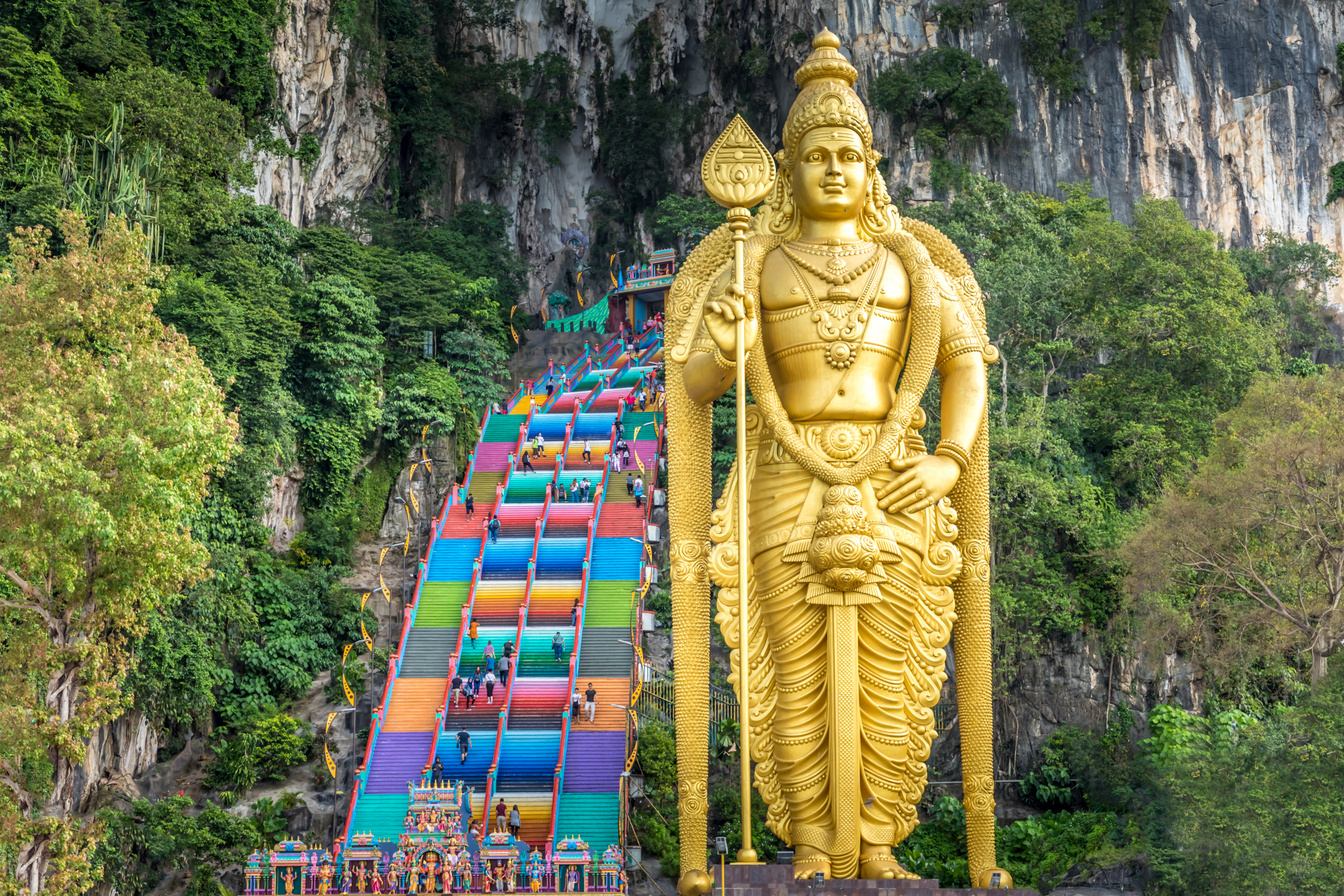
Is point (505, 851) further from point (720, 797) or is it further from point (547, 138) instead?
point (547, 138)

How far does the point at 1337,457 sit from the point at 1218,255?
28.4 feet

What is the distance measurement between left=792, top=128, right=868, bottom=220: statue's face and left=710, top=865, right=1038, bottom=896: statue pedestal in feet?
14.2

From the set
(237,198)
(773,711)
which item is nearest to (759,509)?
(773,711)

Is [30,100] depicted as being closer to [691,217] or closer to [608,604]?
[608,604]

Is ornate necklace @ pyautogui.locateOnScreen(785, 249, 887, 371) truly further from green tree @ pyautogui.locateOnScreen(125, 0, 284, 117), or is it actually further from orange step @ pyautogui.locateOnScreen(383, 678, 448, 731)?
green tree @ pyautogui.locateOnScreen(125, 0, 284, 117)

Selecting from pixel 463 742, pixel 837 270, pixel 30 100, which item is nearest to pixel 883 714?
pixel 837 270

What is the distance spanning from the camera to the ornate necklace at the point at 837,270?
9.28 meters

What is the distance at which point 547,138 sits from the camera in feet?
126

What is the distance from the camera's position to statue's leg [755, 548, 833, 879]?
887cm

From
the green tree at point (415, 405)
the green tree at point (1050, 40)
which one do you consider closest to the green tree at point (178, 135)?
the green tree at point (415, 405)

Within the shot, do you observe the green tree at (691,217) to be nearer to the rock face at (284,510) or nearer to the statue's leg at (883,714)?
the rock face at (284,510)

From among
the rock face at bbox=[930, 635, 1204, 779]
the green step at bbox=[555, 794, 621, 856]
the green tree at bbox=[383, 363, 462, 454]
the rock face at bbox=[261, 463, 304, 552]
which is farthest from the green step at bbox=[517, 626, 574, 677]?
the green tree at bbox=[383, 363, 462, 454]

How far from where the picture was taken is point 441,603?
1925cm

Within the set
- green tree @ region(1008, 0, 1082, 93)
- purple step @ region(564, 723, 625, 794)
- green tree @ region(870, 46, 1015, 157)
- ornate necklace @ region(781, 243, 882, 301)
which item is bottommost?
purple step @ region(564, 723, 625, 794)
